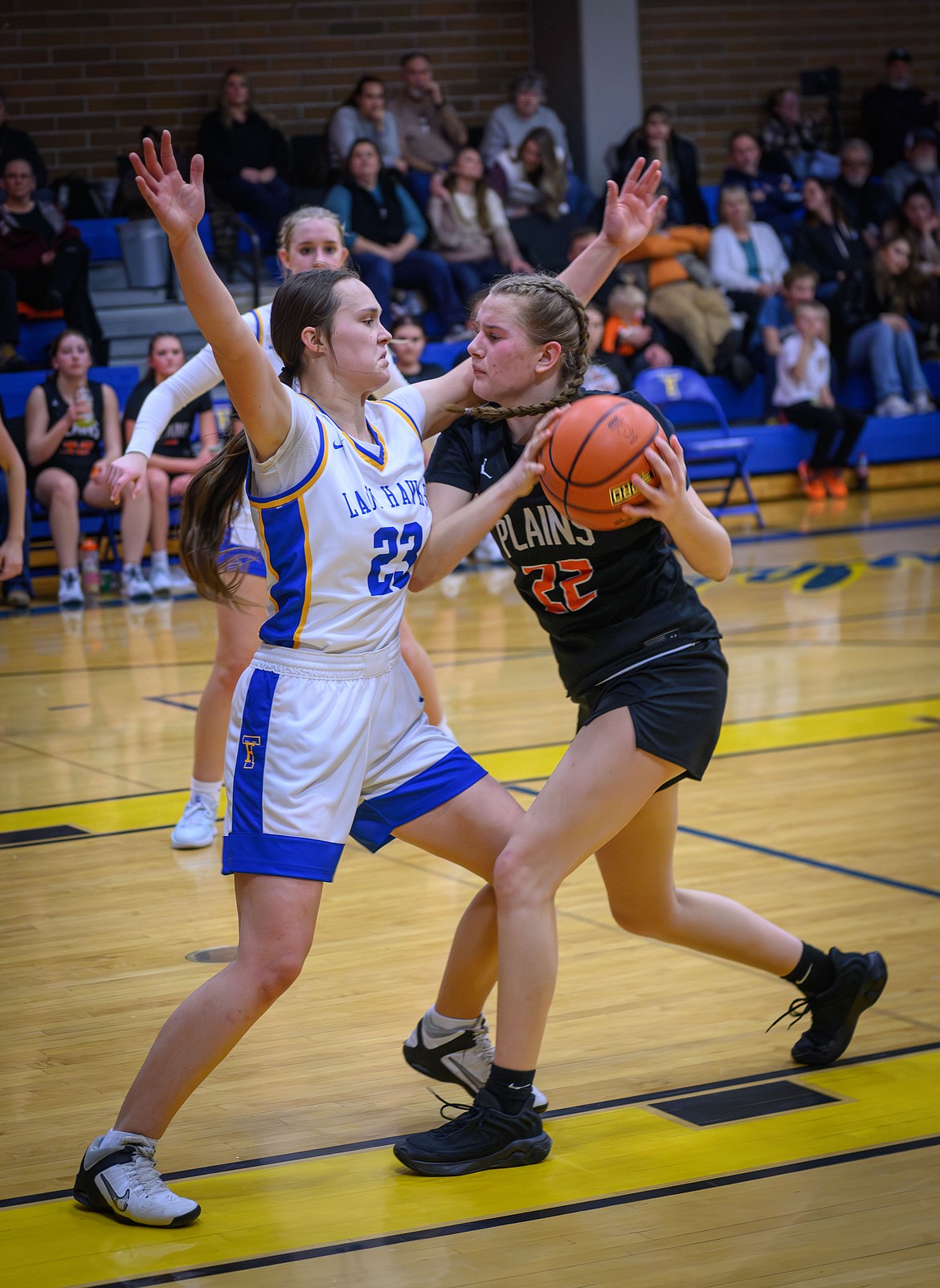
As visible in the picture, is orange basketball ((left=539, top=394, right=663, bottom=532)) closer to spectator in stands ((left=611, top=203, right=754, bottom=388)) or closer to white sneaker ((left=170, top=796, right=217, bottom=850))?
white sneaker ((left=170, top=796, right=217, bottom=850))

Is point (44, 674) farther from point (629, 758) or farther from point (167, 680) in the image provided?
point (629, 758)

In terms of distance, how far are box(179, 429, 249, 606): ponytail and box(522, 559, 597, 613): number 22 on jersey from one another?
1.82 ft

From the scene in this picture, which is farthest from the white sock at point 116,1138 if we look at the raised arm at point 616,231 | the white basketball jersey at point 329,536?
the raised arm at point 616,231

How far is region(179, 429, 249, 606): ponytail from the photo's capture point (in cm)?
293

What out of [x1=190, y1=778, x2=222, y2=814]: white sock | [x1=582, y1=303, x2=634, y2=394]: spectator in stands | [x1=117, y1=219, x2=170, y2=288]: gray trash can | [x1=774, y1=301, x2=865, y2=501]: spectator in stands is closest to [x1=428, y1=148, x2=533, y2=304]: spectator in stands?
[x1=582, y1=303, x2=634, y2=394]: spectator in stands

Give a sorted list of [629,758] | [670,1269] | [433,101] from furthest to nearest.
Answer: [433,101] < [629,758] < [670,1269]

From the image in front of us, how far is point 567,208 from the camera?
46.7 ft

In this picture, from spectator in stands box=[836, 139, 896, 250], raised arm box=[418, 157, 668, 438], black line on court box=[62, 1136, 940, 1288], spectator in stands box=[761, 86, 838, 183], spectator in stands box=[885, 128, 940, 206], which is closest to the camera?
black line on court box=[62, 1136, 940, 1288]

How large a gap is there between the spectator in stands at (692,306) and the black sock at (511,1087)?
37.8 feet

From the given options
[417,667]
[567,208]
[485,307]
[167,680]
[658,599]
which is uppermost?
[567,208]

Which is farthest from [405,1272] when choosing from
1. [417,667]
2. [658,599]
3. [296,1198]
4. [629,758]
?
[417,667]

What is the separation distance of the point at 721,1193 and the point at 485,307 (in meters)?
1.59

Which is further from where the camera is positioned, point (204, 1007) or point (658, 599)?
point (658, 599)

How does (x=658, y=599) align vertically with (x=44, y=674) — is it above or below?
above
